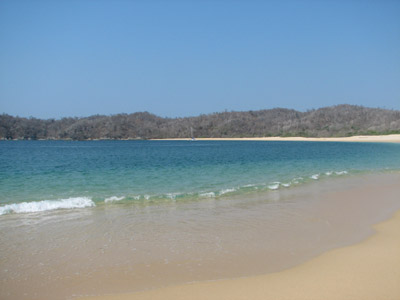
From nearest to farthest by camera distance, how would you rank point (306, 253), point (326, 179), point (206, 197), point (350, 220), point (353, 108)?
point (306, 253)
point (350, 220)
point (206, 197)
point (326, 179)
point (353, 108)

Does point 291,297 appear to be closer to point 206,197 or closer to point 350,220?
point 350,220

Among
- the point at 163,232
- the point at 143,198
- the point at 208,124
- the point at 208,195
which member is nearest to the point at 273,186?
the point at 208,195

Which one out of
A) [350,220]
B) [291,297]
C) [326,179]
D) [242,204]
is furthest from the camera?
[326,179]

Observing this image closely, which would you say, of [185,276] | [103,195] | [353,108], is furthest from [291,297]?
[353,108]

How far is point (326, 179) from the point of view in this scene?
16.9 m

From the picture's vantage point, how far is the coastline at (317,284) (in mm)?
4176

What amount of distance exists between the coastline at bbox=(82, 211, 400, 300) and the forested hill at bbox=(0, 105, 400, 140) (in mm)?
117830

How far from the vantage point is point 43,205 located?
33.3 feet

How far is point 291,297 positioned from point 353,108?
161 metres

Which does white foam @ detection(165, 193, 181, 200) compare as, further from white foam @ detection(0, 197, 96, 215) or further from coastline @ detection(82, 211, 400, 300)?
coastline @ detection(82, 211, 400, 300)

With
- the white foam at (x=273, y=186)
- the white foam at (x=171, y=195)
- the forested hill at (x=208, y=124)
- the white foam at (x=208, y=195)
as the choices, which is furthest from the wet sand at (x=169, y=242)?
the forested hill at (x=208, y=124)

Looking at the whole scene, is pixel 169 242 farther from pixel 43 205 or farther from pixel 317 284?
pixel 43 205

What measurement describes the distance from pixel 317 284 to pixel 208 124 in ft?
539

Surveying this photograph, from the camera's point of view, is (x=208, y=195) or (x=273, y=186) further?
(x=273, y=186)
